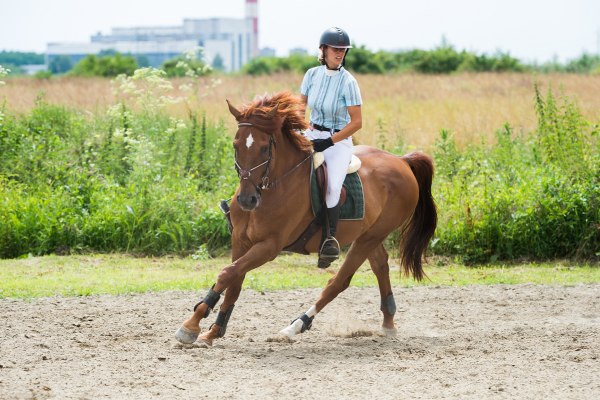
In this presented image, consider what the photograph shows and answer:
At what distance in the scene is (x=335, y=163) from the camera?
24.7 ft

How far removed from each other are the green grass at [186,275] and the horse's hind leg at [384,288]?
1.51m

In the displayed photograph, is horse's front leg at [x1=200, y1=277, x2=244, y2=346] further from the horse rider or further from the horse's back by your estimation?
the horse's back

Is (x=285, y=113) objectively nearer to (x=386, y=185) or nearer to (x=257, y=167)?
(x=257, y=167)

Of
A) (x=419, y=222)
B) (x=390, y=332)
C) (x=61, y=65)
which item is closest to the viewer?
(x=390, y=332)

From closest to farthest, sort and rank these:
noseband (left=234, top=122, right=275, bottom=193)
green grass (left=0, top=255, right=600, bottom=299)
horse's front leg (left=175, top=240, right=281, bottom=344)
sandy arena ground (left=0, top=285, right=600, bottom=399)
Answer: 1. sandy arena ground (left=0, top=285, right=600, bottom=399)
2. noseband (left=234, top=122, right=275, bottom=193)
3. horse's front leg (left=175, top=240, right=281, bottom=344)
4. green grass (left=0, top=255, right=600, bottom=299)

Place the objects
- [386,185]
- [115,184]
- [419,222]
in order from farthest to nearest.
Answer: [115,184] < [419,222] < [386,185]

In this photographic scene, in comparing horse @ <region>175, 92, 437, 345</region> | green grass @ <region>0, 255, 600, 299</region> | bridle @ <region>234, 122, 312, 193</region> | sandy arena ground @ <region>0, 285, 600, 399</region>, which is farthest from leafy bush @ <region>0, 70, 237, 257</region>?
bridle @ <region>234, 122, 312, 193</region>

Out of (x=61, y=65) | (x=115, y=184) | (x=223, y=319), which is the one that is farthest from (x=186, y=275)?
(x=61, y=65)

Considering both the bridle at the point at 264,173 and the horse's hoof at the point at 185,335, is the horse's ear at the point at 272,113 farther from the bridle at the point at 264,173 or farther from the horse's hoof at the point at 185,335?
the horse's hoof at the point at 185,335

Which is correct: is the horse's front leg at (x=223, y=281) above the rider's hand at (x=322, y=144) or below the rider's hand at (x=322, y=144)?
below

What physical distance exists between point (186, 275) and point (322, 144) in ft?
12.5

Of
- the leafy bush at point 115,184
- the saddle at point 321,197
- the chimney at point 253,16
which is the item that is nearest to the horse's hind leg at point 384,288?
the saddle at point 321,197

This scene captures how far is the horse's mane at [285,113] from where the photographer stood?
6941 mm

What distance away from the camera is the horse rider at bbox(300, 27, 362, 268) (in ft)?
24.2
